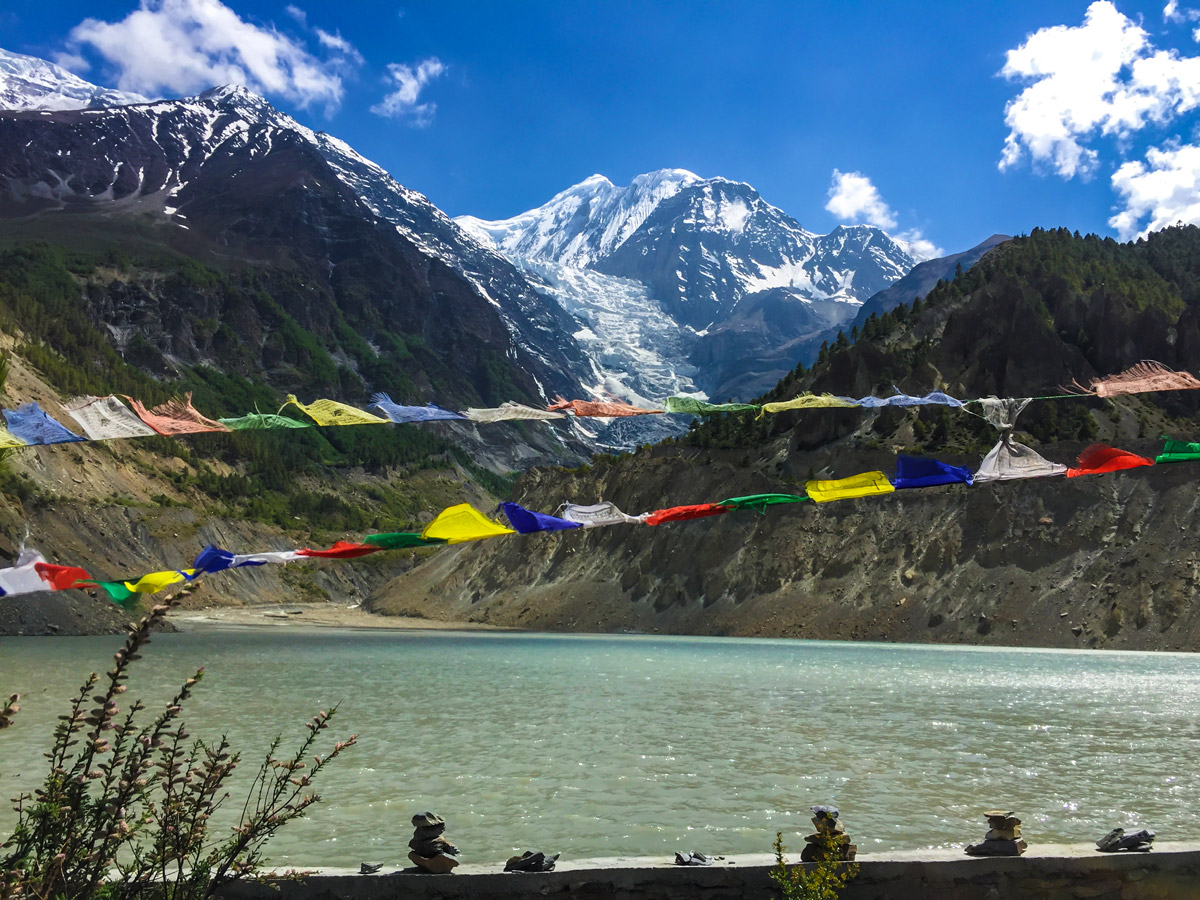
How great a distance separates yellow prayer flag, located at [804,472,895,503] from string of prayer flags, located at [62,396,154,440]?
1172 cm

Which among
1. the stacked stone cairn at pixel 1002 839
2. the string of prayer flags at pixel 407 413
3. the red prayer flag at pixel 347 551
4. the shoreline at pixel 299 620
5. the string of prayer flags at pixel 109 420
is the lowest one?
the shoreline at pixel 299 620

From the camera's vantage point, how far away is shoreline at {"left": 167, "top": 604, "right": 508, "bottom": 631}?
8169cm

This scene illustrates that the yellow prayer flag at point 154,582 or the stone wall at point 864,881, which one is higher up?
the yellow prayer flag at point 154,582

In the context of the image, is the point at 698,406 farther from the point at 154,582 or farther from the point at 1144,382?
the point at 154,582

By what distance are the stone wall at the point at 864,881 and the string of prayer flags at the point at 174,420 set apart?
8994 mm

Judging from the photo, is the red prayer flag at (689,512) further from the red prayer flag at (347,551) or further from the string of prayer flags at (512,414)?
the red prayer flag at (347,551)

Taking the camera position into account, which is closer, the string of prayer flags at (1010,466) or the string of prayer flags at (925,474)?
the string of prayer flags at (925,474)

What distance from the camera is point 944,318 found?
314 ft

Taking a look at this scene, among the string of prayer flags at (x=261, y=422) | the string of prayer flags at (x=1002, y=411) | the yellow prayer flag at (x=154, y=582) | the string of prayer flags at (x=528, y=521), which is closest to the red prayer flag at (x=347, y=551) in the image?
the yellow prayer flag at (x=154, y=582)

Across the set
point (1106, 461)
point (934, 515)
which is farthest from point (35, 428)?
point (934, 515)

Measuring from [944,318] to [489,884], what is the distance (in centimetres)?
9658

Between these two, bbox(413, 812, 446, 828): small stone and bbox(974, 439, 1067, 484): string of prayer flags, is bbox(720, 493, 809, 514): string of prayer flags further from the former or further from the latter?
bbox(413, 812, 446, 828): small stone

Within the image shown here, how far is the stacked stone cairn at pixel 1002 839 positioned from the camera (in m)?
8.28

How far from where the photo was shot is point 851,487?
1727 cm
